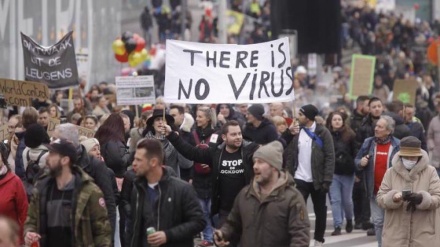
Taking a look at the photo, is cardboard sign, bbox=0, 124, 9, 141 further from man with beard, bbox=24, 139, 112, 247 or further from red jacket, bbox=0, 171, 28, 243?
man with beard, bbox=24, 139, 112, 247

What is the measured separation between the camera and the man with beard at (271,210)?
9.74 m

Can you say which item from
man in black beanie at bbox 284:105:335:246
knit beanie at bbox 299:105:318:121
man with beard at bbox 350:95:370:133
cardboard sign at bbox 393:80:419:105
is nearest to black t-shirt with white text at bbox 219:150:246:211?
man in black beanie at bbox 284:105:335:246

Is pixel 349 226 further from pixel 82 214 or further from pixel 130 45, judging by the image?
pixel 130 45

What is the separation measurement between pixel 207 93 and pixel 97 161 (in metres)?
3.49

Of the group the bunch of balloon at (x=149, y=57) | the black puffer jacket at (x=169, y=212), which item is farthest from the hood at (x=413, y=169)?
the bunch of balloon at (x=149, y=57)

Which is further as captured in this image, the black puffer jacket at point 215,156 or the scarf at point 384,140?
the scarf at point 384,140

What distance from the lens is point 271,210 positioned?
9766 mm

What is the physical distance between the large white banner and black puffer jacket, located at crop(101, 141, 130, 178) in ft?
3.18

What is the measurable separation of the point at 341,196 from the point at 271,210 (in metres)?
7.71

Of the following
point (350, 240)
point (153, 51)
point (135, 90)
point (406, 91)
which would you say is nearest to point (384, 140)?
point (350, 240)

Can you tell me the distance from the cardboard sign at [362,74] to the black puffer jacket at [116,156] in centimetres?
1337

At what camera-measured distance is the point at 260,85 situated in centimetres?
1469

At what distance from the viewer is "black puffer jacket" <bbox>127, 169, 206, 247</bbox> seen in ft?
32.2

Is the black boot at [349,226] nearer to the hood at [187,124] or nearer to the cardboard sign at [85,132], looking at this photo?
the hood at [187,124]
